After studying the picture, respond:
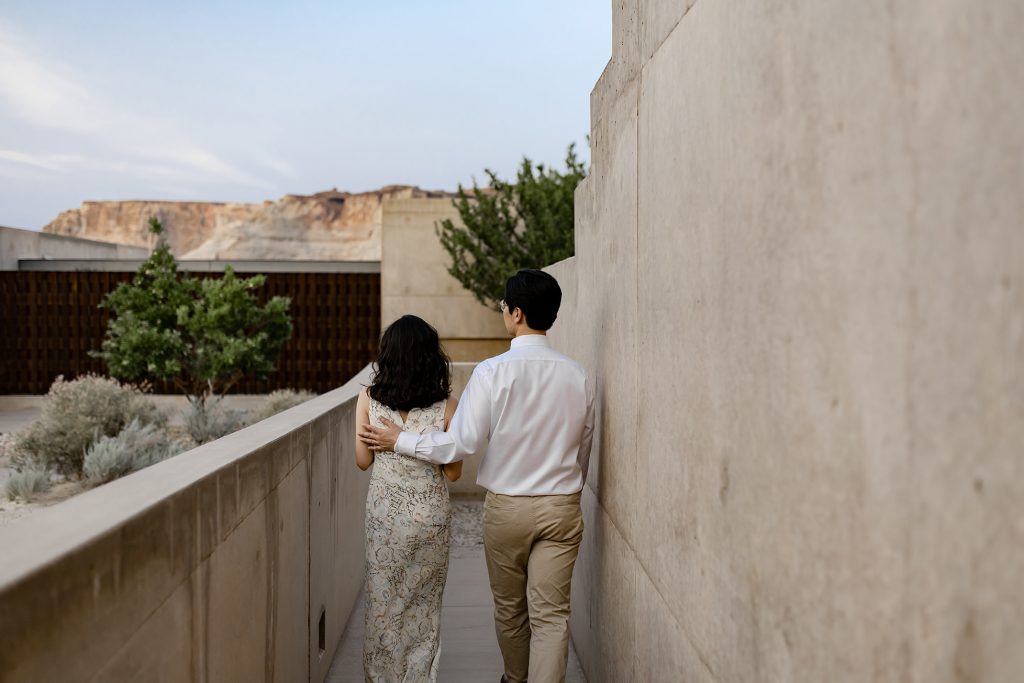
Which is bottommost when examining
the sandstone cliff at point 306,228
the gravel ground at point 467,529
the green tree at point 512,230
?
the gravel ground at point 467,529

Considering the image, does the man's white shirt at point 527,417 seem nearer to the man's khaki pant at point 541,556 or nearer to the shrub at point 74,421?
the man's khaki pant at point 541,556

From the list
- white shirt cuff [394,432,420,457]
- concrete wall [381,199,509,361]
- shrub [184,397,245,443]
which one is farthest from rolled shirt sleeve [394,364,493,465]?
concrete wall [381,199,509,361]

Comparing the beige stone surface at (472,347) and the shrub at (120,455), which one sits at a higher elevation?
the beige stone surface at (472,347)

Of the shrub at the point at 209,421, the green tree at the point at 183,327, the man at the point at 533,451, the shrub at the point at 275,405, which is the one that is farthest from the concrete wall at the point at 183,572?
the shrub at the point at 275,405

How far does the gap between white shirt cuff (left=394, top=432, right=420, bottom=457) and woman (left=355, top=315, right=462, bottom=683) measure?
0.12m

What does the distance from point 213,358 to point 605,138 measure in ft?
40.7

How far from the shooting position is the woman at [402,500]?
4.01m

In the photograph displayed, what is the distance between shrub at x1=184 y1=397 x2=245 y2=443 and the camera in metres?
14.5

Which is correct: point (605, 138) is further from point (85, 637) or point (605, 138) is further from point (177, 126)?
point (177, 126)

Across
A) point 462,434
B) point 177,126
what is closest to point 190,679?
point 462,434

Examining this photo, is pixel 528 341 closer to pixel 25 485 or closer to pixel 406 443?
pixel 406 443

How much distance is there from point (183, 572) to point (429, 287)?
19.4 m

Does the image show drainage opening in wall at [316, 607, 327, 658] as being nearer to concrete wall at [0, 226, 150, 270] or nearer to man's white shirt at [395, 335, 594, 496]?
man's white shirt at [395, 335, 594, 496]

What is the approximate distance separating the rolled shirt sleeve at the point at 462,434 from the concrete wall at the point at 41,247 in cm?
2294
